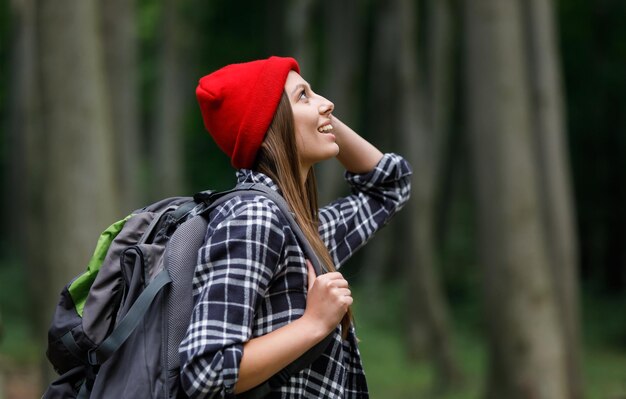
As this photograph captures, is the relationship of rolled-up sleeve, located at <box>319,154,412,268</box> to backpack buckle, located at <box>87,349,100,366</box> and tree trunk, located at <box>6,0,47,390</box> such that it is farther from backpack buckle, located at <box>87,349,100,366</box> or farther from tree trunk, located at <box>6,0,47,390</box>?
tree trunk, located at <box>6,0,47,390</box>

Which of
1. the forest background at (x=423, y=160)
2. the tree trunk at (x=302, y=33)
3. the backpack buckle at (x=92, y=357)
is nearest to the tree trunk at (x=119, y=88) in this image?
→ the forest background at (x=423, y=160)

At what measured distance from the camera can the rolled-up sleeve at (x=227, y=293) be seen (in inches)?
106

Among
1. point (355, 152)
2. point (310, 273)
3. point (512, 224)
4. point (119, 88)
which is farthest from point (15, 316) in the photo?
point (310, 273)

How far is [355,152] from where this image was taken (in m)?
3.77

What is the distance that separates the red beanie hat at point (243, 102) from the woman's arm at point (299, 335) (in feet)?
1.52

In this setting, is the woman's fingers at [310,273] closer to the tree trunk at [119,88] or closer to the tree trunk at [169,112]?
the tree trunk at [119,88]

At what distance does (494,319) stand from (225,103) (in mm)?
6542

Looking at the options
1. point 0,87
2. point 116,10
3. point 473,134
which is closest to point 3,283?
point 0,87

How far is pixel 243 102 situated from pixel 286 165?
0.22 meters

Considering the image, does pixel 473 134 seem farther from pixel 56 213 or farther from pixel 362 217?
pixel 362 217

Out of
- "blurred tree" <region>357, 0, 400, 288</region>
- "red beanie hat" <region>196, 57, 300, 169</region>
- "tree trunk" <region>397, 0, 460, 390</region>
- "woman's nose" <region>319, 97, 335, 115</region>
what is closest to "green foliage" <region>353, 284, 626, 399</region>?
"tree trunk" <region>397, 0, 460, 390</region>

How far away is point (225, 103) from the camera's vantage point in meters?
3.13

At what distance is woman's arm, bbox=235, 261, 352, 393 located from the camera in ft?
9.08

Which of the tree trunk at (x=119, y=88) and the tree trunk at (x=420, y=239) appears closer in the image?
the tree trunk at (x=119, y=88)
